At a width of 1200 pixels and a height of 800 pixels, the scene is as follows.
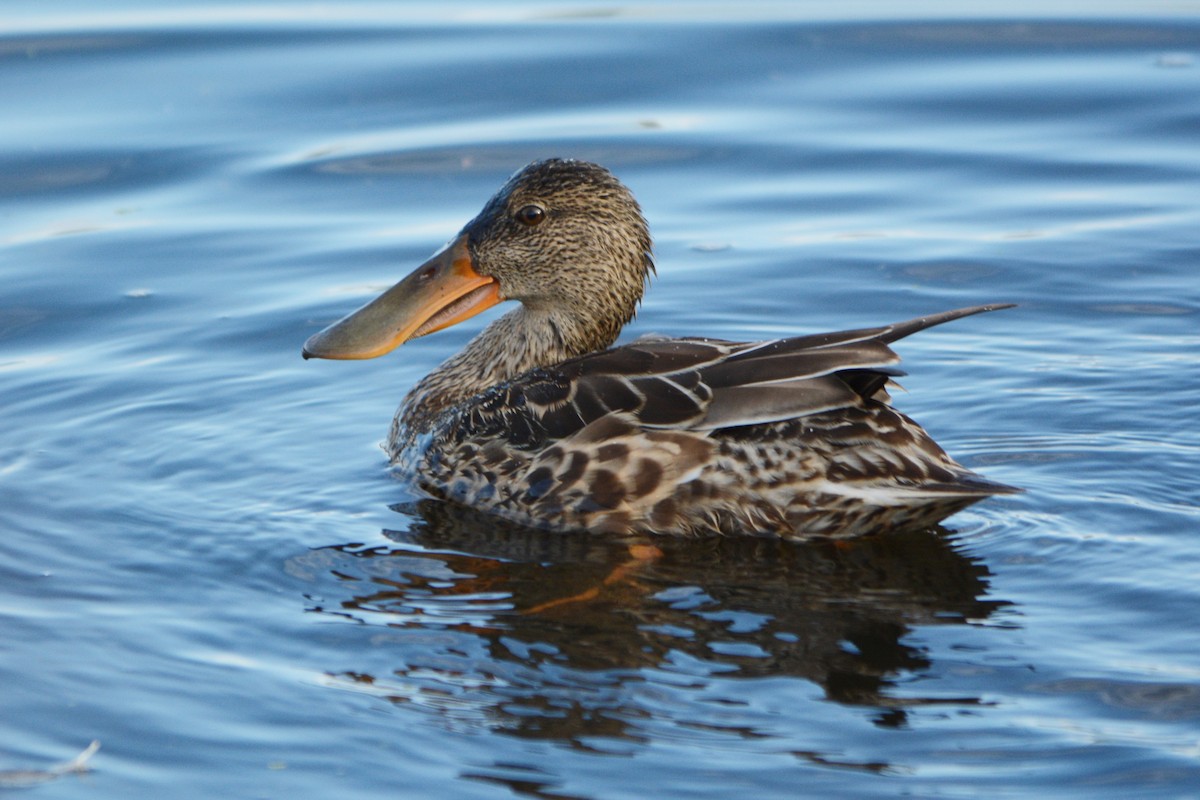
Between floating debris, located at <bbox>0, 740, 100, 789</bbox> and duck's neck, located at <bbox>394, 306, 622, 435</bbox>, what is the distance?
2.61 m

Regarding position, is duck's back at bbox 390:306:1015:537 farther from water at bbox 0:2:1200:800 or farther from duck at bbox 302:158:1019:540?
water at bbox 0:2:1200:800

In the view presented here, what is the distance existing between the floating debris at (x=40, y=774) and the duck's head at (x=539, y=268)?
2582mm

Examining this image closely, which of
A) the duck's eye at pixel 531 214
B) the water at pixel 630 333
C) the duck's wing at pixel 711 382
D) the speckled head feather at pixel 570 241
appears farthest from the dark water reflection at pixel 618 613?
the duck's eye at pixel 531 214

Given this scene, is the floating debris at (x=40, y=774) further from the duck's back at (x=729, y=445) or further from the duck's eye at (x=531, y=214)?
the duck's eye at (x=531, y=214)

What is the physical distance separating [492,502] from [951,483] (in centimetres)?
178

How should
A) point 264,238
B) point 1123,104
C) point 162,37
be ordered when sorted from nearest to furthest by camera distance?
1. point 264,238
2. point 1123,104
3. point 162,37

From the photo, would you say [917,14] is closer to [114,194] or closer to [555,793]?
[114,194]

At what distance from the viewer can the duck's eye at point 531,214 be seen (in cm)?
727

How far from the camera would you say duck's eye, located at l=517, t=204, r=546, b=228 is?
727 centimetres

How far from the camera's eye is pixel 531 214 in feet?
23.9

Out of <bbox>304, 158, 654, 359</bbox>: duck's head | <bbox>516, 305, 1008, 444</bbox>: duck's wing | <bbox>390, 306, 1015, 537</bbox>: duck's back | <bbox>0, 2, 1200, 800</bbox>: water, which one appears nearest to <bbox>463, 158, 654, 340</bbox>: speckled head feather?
<bbox>304, 158, 654, 359</bbox>: duck's head

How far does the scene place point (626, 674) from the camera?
535cm

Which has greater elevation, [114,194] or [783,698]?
[114,194]

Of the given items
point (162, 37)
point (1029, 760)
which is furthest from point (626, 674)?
point (162, 37)
